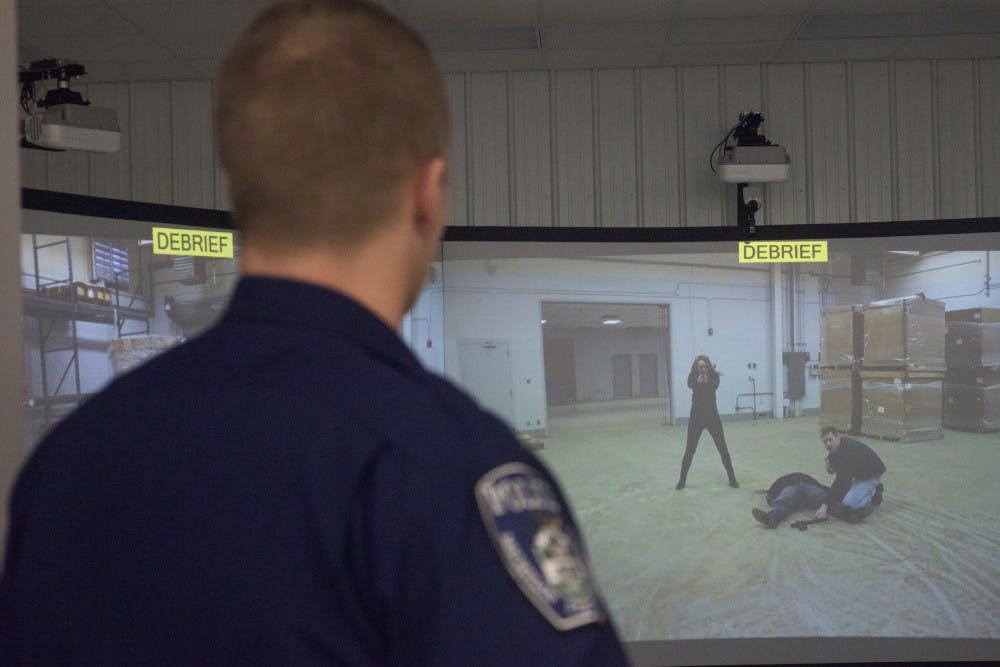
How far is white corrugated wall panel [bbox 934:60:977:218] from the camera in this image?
4.67 metres

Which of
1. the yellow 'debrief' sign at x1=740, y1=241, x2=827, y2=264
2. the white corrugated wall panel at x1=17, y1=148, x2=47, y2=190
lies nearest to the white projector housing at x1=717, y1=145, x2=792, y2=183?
the yellow 'debrief' sign at x1=740, y1=241, x2=827, y2=264

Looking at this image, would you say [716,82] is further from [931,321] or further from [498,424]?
[498,424]

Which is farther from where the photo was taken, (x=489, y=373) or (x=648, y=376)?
(x=648, y=376)

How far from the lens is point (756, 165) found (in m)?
4.23

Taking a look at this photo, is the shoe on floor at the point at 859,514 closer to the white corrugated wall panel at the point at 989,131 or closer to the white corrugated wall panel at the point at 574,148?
the white corrugated wall panel at the point at 989,131

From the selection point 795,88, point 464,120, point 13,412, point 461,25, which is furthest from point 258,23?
point 795,88

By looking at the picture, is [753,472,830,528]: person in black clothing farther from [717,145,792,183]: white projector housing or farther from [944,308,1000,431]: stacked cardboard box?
[717,145,792,183]: white projector housing

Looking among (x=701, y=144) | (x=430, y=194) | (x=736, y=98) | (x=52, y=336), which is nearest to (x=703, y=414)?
(x=701, y=144)

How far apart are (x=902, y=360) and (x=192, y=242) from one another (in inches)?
127

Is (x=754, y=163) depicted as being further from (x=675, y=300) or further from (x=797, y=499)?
(x=797, y=499)

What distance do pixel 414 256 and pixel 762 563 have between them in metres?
3.97

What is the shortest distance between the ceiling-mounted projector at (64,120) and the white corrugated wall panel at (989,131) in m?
4.09

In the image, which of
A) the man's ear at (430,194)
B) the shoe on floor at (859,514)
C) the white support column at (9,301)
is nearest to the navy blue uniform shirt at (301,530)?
the man's ear at (430,194)

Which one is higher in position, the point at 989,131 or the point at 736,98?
the point at 736,98
